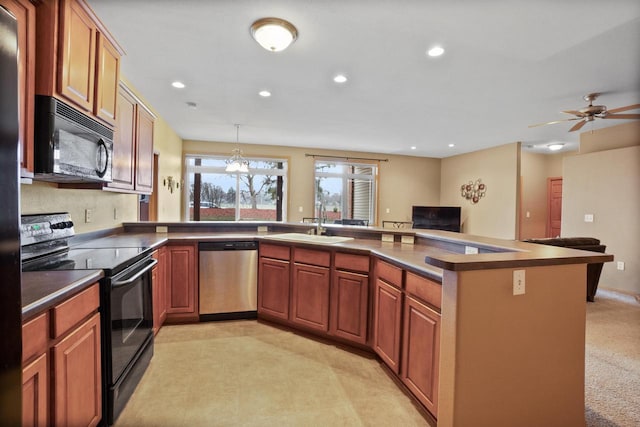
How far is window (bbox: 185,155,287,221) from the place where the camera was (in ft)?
22.4

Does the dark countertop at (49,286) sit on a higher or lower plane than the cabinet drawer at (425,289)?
higher

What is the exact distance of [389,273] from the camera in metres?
2.18

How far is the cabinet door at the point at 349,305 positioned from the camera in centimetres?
247

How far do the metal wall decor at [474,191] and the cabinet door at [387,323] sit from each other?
19.2ft

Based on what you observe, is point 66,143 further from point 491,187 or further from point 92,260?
point 491,187

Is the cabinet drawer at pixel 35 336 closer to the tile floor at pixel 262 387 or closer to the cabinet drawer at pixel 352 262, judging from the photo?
the tile floor at pixel 262 387

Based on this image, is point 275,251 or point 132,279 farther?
point 275,251

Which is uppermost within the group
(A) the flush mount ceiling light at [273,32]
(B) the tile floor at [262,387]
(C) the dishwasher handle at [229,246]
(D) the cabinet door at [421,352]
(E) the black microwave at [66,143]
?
(A) the flush mount ceiling light at [273,32]

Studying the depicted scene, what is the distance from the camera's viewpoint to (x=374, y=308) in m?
2.40

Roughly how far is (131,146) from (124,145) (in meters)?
0.16

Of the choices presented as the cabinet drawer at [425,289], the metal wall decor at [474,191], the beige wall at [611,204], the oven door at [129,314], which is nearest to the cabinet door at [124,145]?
the oven door at [129,314]

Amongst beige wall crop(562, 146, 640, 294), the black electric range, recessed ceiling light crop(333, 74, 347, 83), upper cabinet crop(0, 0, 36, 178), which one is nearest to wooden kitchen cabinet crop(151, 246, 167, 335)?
the black electric range

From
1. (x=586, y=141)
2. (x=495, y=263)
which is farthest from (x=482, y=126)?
(x=495, y=263)

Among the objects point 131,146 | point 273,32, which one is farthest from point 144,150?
point 273,32
